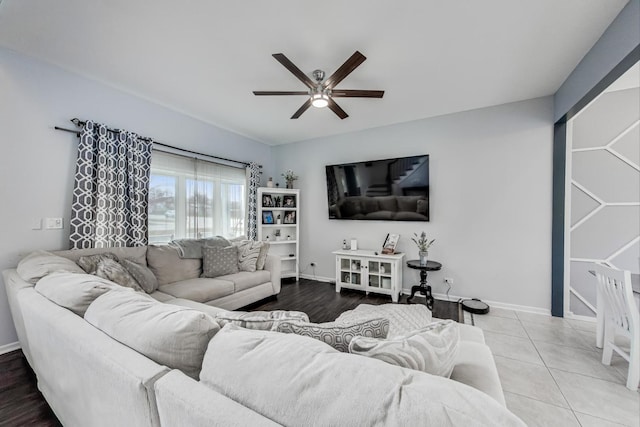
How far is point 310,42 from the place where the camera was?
7.00 ft

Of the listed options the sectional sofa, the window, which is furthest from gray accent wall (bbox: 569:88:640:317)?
the window

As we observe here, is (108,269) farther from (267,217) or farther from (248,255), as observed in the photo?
(267,217)

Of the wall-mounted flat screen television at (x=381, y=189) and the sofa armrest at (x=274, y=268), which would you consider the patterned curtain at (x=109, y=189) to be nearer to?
the sofa armrest at (x=274, y=268)

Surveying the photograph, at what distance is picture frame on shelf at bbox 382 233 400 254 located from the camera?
12.7 feet

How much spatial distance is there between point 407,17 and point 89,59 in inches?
111

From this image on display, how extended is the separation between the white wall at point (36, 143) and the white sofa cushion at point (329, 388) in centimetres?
284

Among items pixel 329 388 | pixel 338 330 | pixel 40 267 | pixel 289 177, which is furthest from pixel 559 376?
pixel 289 177

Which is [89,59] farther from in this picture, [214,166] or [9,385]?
[9,385]

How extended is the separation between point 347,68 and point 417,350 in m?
2.03

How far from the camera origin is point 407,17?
1863 mm

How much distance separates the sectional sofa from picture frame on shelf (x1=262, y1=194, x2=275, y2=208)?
3.33 meters

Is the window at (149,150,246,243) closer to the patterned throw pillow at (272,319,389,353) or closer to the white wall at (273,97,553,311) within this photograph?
the white wall at (273,97,553,311)

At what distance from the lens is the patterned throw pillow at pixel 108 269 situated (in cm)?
221

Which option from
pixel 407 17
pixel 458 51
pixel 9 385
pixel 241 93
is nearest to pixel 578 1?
pixel 458 51
